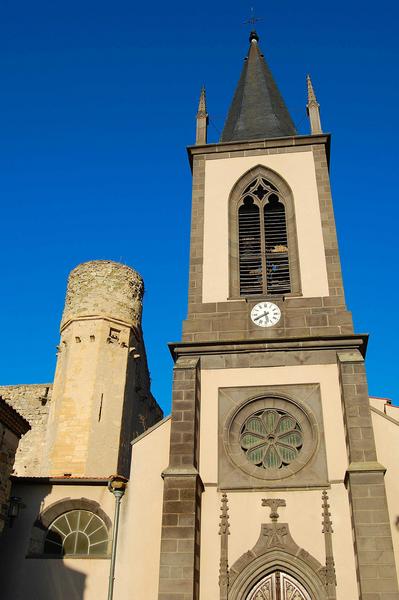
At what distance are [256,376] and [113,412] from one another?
419 inches

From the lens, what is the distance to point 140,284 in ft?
92.2

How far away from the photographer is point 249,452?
13.8 m

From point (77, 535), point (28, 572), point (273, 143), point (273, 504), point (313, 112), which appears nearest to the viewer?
point (273, 504)

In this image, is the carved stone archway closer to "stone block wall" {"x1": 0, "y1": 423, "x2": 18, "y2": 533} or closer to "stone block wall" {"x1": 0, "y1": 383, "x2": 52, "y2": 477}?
"stone block wall" {"x1": 0, "y1": 423, "x2": 18, "y2": 533}

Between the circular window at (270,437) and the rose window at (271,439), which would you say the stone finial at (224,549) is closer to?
the circular window at (270,437)

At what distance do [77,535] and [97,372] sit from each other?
10505mm

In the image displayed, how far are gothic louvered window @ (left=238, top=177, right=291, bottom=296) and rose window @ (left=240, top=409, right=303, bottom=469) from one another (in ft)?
11.0

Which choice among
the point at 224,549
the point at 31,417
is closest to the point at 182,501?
the point at 224,549

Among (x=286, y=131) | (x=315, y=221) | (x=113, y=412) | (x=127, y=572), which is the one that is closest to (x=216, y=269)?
(x=315, y=221)

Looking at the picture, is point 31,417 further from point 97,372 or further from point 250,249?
point 250,249

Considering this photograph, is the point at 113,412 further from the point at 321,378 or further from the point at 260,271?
the point at 321,378

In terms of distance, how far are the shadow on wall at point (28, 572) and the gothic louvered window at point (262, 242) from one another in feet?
23.5

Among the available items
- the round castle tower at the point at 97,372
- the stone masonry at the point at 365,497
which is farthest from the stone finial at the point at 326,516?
the round castle tower at the point at 97,372

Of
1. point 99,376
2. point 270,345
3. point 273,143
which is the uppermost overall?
point 273,143
